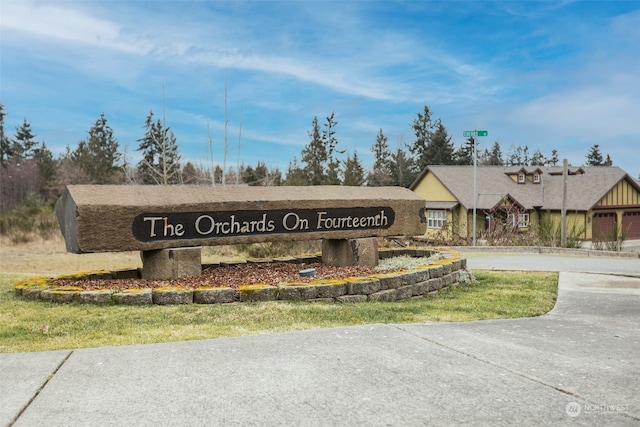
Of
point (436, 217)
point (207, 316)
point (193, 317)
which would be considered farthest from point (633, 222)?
point (193, 317)

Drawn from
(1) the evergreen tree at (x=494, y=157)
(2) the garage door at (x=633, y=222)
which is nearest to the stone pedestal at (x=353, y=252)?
(2) the garage door at (x=633, y=222)

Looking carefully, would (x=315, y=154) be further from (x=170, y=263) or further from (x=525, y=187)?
(x=170, y=263)

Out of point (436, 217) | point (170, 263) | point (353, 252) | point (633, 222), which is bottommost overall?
point (170, 263)

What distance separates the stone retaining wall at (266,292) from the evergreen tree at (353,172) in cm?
3666

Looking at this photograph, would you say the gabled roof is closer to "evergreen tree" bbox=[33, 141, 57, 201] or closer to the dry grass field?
the dry grass field

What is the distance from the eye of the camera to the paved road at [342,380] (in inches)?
147

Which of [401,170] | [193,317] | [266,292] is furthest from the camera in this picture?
[401,170]

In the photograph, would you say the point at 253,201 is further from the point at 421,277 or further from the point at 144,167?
the point at 144,167

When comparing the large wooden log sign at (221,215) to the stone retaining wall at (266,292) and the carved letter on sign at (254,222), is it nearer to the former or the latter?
→ the carved letter on sign at (254,222)

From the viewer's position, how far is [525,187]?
1572 inches

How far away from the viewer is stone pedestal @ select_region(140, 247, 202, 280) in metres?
9.53

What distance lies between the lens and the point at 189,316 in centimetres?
706

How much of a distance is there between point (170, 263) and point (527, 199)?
107ft

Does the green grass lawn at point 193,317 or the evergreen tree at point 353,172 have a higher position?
the evergreen tree at point 353,172
